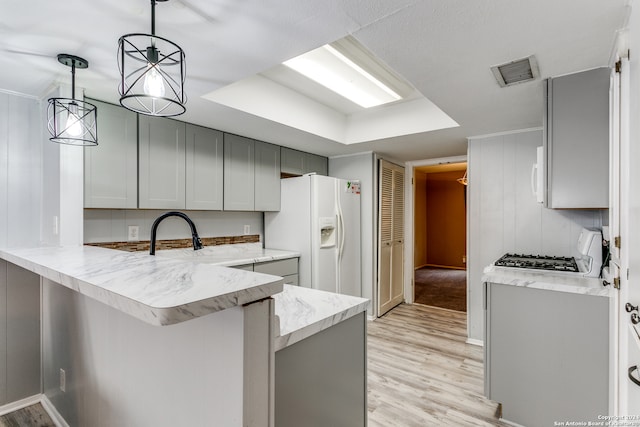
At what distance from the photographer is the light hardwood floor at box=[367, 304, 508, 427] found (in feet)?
6.68

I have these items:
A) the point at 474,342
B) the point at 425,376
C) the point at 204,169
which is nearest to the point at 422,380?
the point at 425,376

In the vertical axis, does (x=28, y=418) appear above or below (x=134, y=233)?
below

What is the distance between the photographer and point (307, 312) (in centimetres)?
114

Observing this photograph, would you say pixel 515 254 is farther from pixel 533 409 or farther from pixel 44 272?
pixel 44 272

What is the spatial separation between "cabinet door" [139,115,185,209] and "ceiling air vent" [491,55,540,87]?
2.42 m

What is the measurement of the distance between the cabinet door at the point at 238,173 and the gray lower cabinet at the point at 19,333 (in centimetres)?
155

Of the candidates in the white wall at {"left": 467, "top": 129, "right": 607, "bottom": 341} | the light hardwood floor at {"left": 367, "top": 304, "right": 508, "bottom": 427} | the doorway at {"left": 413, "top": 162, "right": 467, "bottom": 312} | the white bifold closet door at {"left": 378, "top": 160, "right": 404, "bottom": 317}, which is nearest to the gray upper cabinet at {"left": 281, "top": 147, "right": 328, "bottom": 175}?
the white bifold closet door at {"left": 378, "top": 160, "right": 404, "bottom": 317}

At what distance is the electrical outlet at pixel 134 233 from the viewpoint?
2.67 meters

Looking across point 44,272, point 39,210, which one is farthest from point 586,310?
point 39,210

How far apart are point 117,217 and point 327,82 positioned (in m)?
2.09

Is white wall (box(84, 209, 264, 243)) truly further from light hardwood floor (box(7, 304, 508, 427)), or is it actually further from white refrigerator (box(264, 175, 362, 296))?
light hardwood floor (box(7, 304, 508, 427))

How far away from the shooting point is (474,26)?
1386 millimetres

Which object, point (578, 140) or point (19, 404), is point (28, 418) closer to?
point (19, 404)

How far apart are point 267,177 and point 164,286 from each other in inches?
111
